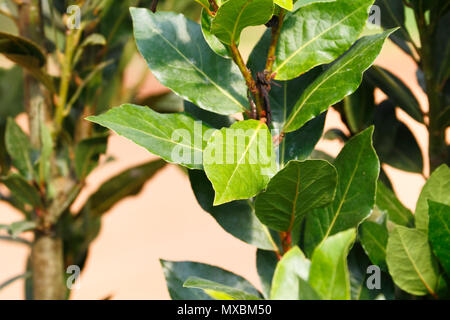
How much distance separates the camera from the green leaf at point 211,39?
0.25m

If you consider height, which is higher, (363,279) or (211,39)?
(211,39)

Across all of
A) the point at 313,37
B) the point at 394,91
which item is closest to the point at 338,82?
the point at 313,37

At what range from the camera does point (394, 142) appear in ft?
1.36

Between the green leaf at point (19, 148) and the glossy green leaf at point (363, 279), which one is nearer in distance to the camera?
the glossy green leaf at point (363, 279)

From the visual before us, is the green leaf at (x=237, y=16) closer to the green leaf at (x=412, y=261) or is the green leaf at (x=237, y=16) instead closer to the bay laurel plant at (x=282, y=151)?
the bay laurel plant at (x=282, y=151)

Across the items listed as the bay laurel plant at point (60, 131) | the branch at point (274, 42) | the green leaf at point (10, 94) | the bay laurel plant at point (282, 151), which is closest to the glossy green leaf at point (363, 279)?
the bay laurel plant at point (282, 151)

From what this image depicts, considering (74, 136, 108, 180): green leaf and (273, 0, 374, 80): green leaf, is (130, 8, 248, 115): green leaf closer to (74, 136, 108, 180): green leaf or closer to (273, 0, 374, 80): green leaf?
(273, 0, 374, 80): green leaf

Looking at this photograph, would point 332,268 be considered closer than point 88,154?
Yes

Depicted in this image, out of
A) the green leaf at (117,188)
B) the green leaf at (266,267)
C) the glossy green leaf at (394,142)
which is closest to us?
the green leaf at (266,267)

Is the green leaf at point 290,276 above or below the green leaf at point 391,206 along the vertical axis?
below

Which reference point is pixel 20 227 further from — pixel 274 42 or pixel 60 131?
pixel 274 42

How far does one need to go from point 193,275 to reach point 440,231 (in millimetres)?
126

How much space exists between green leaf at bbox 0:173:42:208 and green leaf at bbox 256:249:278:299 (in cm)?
20

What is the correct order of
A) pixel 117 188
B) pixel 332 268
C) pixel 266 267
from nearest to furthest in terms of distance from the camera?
1. pixel 332 268
2. pixel 266 267
3. pixel 117 188
